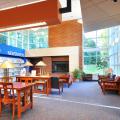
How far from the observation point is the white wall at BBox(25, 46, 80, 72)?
13.2 meters

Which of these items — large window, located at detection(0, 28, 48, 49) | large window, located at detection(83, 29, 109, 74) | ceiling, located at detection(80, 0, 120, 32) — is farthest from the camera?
large window, located at detection(0, 28, 48, 49)

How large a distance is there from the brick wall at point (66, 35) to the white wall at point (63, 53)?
98cm

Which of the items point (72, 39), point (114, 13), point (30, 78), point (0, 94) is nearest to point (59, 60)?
point (72, 39)

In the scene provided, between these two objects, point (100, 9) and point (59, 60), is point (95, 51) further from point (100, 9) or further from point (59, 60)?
point (100, 9)

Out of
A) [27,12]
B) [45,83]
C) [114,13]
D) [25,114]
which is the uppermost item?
[114,13]

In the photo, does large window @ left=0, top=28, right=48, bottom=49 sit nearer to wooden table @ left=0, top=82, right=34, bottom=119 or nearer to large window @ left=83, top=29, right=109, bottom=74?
large window @ left=83, top=29, right=109, bottom=74

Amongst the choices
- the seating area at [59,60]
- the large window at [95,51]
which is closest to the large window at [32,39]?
the seating area at [59,60]

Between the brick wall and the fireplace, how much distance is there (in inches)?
60.8

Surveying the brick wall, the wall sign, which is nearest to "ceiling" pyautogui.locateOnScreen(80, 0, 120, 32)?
the wall sign

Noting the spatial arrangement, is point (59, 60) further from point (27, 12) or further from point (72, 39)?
point (27, 12)

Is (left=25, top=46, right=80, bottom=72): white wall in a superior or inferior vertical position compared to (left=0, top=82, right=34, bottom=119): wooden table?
superior

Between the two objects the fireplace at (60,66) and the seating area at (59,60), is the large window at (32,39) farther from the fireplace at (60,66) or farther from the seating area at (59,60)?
the fireplace at (60,66)

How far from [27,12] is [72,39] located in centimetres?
1057

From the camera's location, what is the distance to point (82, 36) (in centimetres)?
1423
